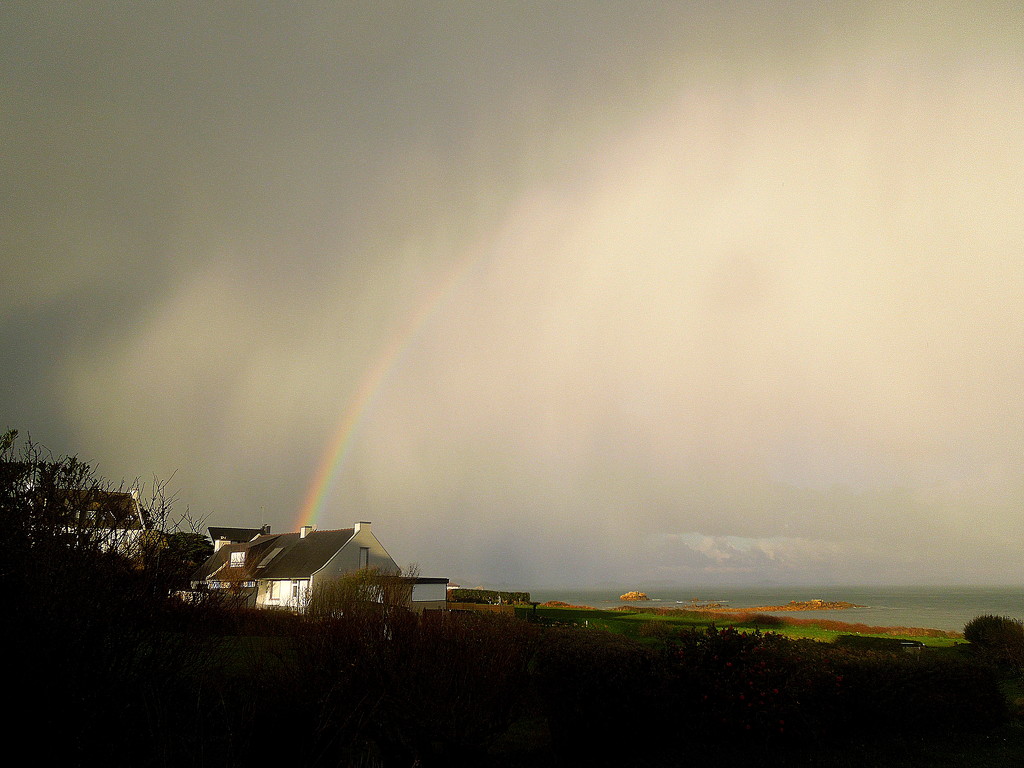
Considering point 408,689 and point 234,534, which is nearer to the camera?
point 408,689

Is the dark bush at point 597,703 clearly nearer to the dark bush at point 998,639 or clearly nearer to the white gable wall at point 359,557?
the dark bush at point 998,639

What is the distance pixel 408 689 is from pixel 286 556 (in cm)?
4858

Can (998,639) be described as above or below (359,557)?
below

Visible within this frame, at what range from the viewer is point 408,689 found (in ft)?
35.0

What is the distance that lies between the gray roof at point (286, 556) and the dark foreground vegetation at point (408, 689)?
3678 cm

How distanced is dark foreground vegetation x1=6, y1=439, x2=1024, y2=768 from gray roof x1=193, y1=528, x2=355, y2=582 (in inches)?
1448

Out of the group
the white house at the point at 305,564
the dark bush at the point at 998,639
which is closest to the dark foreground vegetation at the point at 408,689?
the dark bush at the point at 998,639

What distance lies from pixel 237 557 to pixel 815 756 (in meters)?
53.0

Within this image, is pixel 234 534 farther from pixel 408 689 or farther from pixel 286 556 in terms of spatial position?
pixel 408 689

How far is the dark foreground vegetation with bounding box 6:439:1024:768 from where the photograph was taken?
7.31 metres

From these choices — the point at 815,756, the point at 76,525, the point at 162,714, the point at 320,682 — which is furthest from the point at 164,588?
the point at 815,756

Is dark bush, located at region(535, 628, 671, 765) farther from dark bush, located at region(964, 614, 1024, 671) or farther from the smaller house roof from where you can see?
the smaller house roof

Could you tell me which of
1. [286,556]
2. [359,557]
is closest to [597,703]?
[359,557]

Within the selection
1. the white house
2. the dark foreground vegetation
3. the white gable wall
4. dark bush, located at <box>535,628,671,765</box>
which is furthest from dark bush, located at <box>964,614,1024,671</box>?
the white gable wall
